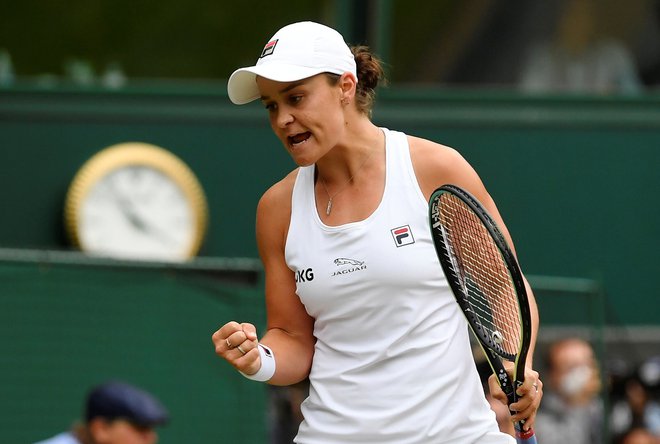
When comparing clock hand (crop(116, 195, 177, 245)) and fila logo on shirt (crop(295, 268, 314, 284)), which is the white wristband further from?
clock hand (crop(116, 195, 177, 245))

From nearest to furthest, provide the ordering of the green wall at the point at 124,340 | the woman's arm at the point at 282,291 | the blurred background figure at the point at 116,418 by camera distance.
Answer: the woman's arm at the point at 282,291, the blurred background figure at the point at 116,418, the green wall at the point at 124,340

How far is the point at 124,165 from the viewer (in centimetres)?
903

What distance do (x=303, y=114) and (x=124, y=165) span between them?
499 cm

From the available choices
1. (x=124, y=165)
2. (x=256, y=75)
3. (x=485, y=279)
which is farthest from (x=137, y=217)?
(x=485, y=279)

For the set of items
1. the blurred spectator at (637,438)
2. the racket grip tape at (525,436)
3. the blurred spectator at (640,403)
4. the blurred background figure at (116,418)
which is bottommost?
the racket grip tape at (525,436)

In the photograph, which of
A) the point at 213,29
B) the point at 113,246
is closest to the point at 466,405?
the point at 113,246

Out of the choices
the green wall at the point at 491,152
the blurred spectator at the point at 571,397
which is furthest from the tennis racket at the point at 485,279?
the green wall at the point at 491,152

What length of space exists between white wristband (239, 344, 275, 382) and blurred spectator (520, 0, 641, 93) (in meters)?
6.01

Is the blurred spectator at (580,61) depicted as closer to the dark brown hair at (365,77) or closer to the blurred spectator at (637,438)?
Result: the blurred spectator at (637,438)

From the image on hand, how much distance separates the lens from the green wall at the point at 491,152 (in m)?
9.25

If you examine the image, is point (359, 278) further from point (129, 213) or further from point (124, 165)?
point (124, 165)

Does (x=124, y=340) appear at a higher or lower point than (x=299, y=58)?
lower

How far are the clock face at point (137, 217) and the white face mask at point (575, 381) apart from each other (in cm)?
247

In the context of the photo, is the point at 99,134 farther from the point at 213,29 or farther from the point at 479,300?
the point at 479,300
